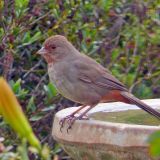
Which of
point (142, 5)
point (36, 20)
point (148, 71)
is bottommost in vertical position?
point (148, 71)

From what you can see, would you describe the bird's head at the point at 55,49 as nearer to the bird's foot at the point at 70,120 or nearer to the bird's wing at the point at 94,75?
the bird's wing at the point at 94,75

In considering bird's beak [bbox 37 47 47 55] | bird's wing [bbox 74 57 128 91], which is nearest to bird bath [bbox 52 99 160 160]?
bird's wing [bbox 74 57 128 91]

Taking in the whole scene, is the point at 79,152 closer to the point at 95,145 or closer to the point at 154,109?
the point at 95,145

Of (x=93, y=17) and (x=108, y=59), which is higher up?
(x=93, y=17)

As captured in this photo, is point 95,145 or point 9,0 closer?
point 95,145

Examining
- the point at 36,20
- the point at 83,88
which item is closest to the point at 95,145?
the point at 83,88

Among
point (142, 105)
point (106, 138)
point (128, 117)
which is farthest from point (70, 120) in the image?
point (142, 105)

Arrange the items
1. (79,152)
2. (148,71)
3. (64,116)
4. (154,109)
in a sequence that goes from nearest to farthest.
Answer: (79,152), (64,116), (154,109), (148,71)

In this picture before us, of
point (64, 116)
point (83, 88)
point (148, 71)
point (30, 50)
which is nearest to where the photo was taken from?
point (64, 116)
